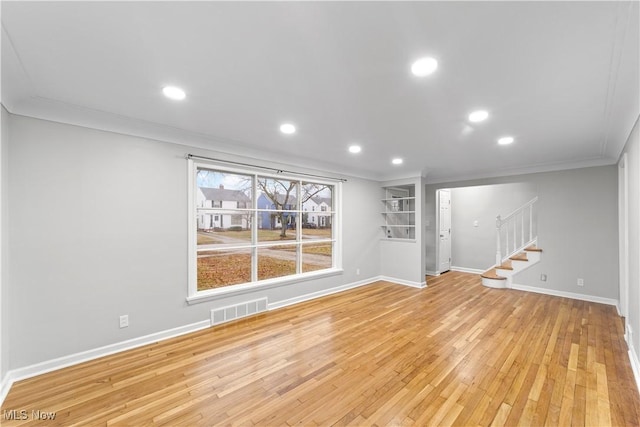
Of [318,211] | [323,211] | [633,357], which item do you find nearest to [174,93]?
[318,211]

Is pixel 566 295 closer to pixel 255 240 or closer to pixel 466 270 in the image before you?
pixel 466 270

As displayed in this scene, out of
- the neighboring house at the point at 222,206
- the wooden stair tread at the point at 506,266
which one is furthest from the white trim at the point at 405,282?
the neighboring house at the point at 222,206

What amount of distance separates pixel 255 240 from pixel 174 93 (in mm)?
2216

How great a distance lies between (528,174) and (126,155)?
251 inches

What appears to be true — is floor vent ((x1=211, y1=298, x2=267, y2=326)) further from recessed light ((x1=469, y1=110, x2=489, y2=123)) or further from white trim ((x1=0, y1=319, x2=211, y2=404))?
recessed light ((x1=469, y1=110, x2=489, y2=123))

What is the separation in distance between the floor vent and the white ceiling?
85.9 inches

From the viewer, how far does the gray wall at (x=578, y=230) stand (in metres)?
4.16

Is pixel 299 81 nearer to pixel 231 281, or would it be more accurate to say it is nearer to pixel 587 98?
pixel 587 98

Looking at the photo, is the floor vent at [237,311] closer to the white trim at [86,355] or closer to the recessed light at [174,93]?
the white trim at [86,355]

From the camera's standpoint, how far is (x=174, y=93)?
2109 mm

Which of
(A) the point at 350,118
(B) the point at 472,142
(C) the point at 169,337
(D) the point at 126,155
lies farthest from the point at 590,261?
(D) the point at 126,155

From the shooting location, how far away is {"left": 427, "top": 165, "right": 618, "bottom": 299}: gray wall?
4160mm

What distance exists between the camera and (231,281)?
11.9 feet

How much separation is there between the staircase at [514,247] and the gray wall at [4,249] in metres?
6.78
